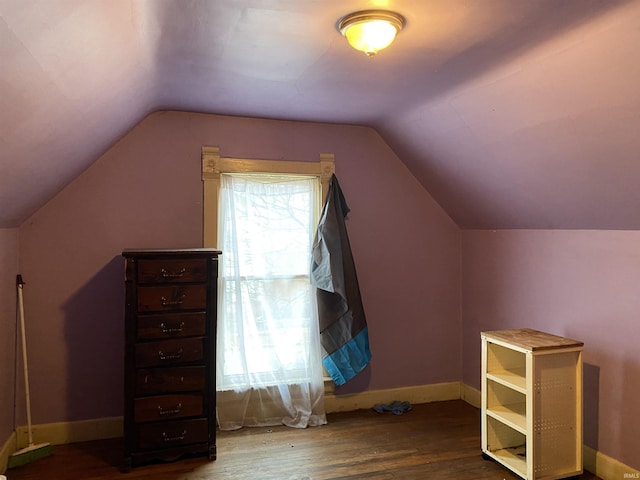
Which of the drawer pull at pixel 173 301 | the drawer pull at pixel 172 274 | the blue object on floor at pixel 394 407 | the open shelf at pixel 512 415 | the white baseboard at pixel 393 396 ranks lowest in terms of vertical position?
the blue object on floor at pixel 394 407

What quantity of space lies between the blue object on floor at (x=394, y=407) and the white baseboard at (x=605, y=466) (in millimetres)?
Answer: 1249

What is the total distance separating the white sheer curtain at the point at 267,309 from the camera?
342 cm

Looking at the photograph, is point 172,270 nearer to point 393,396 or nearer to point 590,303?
point 393,396

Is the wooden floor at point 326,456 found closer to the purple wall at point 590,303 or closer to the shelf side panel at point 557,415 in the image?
the shelf side panel at point 557,415

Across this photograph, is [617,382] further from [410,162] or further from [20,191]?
[20,191]

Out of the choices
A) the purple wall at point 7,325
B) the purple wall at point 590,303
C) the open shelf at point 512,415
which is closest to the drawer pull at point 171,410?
the purple wall at point 7,325

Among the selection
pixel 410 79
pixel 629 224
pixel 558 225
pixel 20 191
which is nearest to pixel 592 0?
pixel 410 79

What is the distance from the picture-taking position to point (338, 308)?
355 cm

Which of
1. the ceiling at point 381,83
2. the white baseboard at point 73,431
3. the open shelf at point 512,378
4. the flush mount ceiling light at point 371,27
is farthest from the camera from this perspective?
the white baseboard at point 73,431

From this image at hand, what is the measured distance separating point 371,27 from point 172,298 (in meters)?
1.81

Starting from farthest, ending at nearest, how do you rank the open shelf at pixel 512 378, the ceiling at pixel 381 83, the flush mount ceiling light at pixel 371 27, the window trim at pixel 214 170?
the window trim at pixel 214 170, the open shelf at pixel 512 378, the flush mount ceiling light at pixel 371 27, the ceiling at pixel 381 83

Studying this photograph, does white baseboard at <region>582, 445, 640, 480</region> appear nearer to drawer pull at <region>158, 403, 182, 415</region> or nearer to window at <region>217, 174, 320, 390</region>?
window at <region>217, 174, 320, 390</region>

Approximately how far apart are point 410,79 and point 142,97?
1.50m

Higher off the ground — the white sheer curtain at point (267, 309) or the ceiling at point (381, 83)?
the ceiling at point (381, 83)
